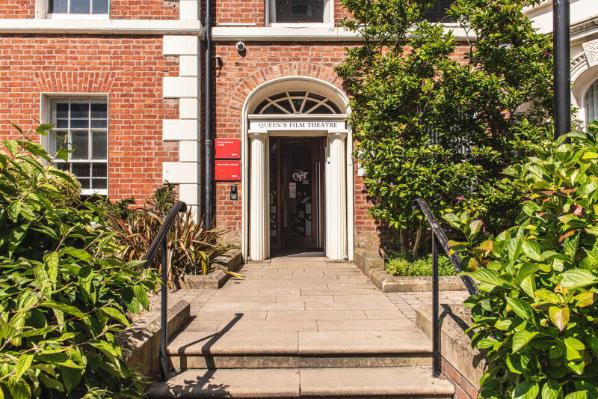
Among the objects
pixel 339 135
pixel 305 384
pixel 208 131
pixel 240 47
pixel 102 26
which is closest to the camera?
pixel 305 384

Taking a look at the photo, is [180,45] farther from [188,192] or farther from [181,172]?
[188,192]

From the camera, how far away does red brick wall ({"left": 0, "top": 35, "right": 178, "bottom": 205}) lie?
7.95 metres

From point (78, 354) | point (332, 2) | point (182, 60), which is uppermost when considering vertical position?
point (332, 2)

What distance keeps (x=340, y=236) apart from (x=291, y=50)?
3643 millimetres

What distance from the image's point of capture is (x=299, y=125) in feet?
28.2

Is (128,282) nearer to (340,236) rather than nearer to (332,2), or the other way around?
(340,236)

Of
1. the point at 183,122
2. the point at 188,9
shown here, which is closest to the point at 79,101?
the point at 183,122

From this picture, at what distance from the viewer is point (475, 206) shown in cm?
659

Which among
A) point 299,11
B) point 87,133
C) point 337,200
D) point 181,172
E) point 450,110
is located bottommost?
point 337,200

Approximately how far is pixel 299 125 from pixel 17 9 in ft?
17.9

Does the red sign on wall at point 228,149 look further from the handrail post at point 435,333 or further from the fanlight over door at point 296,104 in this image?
the handrail post at point 435,333

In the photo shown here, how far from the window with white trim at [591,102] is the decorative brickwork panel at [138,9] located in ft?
24.6

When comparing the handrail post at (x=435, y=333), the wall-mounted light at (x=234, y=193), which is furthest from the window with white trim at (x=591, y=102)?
the wall-mounted light at (x=234, y=193)

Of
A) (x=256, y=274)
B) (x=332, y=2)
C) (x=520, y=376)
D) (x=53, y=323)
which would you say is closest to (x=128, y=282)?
(x=53, y=323)
